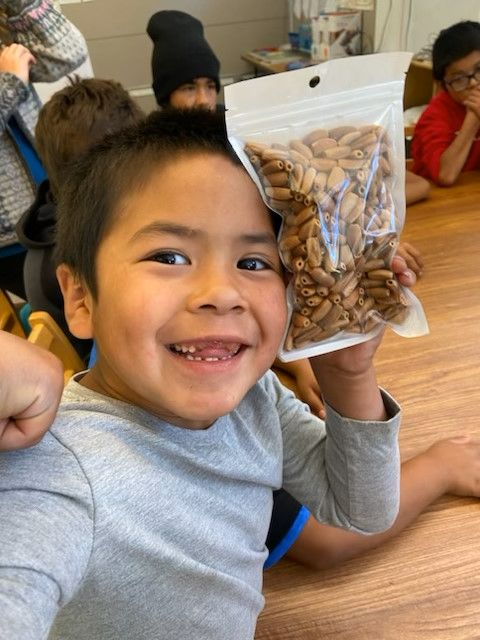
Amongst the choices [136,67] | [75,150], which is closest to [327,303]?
[75,150]

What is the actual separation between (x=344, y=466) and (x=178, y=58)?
159 cm

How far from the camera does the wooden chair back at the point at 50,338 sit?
33.7 inches

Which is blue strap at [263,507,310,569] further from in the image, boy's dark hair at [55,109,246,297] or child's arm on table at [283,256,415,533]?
boy's dark hair at [55,109,246,297]

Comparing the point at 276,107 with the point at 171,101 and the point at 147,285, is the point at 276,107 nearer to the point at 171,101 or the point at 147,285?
the point at 147,285

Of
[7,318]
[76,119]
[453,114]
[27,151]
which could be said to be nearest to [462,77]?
[453,114]

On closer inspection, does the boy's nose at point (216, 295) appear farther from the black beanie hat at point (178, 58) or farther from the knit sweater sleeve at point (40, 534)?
the black beanie hat at point (178, 58)

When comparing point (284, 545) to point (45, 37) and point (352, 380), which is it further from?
point (45, 37)

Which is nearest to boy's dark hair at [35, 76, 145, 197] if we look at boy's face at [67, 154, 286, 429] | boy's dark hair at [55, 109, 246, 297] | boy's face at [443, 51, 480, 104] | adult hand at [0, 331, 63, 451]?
boy's dark hair at [55, 109, 246, 297]

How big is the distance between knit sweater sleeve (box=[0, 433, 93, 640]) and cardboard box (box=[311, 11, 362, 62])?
297cm

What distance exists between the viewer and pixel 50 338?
2.91 ft

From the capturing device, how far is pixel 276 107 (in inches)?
18.1

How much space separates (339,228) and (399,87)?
13cm

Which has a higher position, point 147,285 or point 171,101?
point 147,285

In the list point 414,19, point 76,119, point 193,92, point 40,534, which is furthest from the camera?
point 414,19
